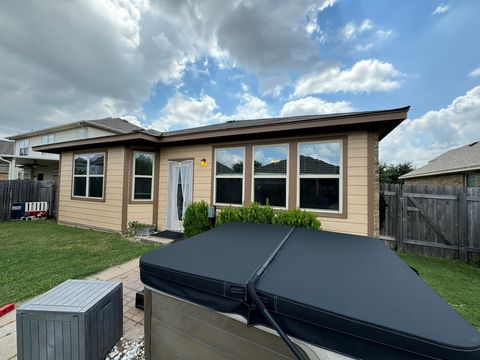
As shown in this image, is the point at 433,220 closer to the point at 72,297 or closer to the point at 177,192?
the point at 177,192

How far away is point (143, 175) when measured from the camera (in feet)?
21.9

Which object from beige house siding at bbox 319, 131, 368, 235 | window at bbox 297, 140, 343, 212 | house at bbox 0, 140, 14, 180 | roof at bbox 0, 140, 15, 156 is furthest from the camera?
roof at bbox 0, 140, 15, 156

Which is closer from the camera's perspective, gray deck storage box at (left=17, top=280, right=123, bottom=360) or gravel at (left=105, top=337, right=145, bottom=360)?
gray deck storage box at (left=17, top=280, right=123, bottom=360)

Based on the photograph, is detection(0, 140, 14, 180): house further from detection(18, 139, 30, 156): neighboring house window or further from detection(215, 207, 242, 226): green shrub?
detection(215, 207, 242, 226): green shrub

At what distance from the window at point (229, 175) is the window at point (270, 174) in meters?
0.41

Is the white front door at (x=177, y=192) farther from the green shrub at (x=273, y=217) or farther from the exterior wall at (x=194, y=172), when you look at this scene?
the green shrub at (x=273, y=217)

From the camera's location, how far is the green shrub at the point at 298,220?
3992 mm

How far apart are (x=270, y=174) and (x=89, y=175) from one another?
661cm

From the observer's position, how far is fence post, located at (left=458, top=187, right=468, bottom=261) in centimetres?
503

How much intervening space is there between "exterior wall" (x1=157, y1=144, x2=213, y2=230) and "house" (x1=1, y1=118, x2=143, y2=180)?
25.2ft

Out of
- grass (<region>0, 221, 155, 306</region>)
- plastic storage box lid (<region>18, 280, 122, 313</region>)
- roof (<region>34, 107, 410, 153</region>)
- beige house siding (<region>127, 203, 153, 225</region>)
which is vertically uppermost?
roof (<region>34, 107, 410, 153</region>)

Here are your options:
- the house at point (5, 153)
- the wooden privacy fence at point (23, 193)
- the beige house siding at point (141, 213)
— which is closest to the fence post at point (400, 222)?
the beige house siding at point (141, 213)

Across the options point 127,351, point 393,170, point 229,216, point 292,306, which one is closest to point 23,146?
point 229,216

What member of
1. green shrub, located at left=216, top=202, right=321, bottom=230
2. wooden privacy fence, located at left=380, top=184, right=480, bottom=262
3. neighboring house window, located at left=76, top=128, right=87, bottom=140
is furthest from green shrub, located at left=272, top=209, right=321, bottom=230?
neighboring house window, located at left=76, top=128, right=87, bottom=140
